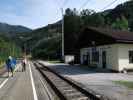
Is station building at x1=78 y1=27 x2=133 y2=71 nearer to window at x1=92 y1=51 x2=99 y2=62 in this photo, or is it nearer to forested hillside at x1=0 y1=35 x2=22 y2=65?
window at x1=92 y1=51 x2=99 y2=62

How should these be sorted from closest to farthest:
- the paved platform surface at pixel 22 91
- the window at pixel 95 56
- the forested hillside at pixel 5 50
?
the paved platform surface at pixel 22 91 < the window at pixel 95 56 < the forested hillside at pixel 5 50

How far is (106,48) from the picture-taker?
106 ft

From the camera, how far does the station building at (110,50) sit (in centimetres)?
2932

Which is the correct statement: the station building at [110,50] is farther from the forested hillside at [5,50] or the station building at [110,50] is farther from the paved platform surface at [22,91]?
the forested hillside at [5,50]

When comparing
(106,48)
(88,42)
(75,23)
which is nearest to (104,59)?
(106,48)

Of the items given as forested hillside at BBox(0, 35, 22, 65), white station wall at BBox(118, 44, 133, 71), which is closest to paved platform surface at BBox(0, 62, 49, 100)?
white station wall at BBox(118, 44, 133, 71)

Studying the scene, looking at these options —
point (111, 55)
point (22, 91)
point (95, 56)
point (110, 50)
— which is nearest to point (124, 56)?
point (111, 55)

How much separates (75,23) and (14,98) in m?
76.7

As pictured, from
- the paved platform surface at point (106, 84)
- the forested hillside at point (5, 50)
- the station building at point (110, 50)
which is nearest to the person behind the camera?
the paved platform surface at point (106, 84)

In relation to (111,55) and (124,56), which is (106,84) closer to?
(124,56)

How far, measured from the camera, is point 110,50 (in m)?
31.1

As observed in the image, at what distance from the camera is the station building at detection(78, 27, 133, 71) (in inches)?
1154

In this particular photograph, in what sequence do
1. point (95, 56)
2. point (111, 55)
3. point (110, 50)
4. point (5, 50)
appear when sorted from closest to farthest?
point (111, 55)
point (110, 50)
point (95, 56)
point (5, 50)

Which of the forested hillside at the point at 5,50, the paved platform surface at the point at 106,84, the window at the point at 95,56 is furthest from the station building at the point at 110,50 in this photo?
the forested hillside at the point at 5,50
